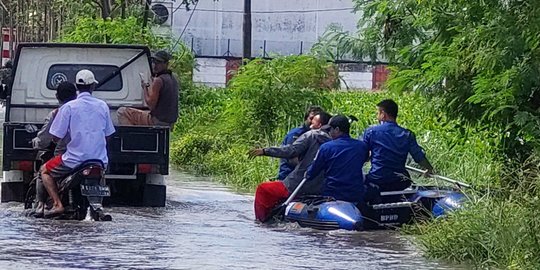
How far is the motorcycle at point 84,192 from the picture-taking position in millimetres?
13023

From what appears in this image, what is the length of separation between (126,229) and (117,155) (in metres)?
2.11

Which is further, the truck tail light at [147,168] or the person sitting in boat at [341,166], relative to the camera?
the truck tail light at [147,168]

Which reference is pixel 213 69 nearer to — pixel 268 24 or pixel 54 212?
pixel 268 24

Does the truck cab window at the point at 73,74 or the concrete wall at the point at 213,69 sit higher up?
the truck cab window at the point at 73,74

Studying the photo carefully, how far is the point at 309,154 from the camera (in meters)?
14.2

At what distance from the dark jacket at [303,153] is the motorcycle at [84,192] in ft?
Answer: 7.06

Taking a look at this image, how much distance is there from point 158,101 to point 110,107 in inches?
25.3

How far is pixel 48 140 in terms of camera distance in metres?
13.2

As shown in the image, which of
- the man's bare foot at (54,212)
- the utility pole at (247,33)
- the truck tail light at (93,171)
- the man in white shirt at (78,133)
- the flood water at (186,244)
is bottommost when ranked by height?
the flood water at (186,244)

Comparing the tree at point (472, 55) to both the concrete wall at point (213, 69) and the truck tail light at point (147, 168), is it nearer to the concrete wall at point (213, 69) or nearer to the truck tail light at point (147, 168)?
the truck tail light at point (147, 168)

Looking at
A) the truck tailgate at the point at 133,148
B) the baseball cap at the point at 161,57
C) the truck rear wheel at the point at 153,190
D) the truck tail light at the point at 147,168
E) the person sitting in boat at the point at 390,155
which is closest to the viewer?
the person sitting in boat at the point at 390,155

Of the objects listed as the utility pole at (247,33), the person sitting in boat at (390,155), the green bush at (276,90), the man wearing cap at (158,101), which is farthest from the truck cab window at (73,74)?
the utility pole at (247,33)

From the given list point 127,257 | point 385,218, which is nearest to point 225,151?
point 385,218

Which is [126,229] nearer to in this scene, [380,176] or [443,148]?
[380,176]
